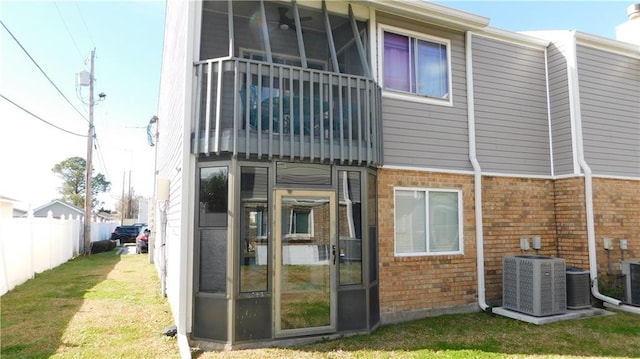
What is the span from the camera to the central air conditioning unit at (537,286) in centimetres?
674

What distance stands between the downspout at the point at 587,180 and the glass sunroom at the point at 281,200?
4.45m

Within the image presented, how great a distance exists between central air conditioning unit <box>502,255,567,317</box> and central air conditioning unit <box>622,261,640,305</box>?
1.62 m

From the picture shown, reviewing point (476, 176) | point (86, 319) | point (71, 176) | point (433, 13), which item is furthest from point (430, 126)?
point (71, 176)

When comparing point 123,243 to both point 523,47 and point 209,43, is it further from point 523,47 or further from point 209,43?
point 523,47

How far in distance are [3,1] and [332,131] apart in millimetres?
7377

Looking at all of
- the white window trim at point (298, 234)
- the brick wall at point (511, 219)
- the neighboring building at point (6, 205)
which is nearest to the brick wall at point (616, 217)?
the brick wall at point (511, 219)

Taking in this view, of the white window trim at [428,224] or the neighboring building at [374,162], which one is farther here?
the white window trim at [428,224]

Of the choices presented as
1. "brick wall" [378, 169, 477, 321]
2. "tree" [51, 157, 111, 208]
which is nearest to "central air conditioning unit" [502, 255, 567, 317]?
"brick wall" [378, 169, 477, 321]

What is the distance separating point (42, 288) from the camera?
31.5 ft

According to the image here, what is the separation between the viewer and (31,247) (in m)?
11.3

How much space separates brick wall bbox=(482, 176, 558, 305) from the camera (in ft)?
24.7

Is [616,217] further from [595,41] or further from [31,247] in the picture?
[31,247]

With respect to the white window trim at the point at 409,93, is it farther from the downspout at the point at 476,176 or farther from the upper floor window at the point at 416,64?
the downspout at the point at 476,176

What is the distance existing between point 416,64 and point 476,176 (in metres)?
2.35
